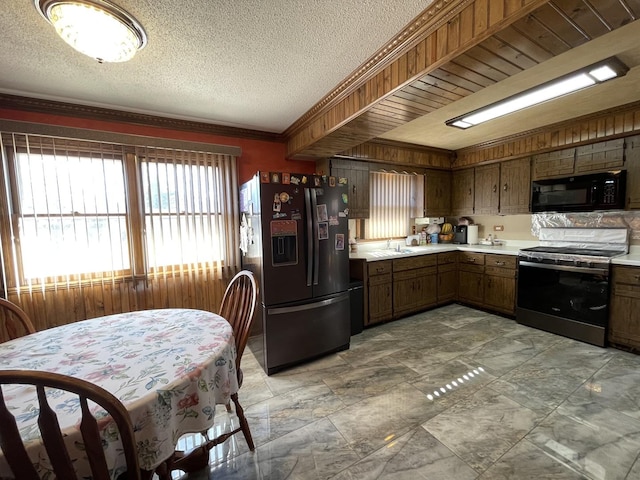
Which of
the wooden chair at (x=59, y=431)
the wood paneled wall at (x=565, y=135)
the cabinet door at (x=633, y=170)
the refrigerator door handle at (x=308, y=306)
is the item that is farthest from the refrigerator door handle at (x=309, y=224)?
the cabinet door at (x=633, y=170)

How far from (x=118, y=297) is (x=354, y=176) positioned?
2953 mm

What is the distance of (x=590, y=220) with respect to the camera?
329cm

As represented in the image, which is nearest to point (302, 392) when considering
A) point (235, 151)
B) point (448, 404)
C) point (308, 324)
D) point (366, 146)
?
point (308, 324)

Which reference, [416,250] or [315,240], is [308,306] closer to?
[315,240]

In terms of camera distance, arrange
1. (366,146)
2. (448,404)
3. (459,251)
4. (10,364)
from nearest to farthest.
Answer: (10,364) < (448,404) < (366,146) < (459,251)

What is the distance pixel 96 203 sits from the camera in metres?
2.50

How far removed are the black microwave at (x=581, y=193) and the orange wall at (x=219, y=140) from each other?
297 centimetres

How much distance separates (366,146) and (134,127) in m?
2.58

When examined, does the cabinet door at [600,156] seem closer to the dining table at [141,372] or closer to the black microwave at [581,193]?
the black microwave at [581,193]

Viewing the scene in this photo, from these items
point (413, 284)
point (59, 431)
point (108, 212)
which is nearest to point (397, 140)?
point (413, 284)

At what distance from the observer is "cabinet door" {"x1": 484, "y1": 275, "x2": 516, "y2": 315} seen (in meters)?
3.53

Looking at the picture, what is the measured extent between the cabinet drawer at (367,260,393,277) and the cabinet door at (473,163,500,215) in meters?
1.86

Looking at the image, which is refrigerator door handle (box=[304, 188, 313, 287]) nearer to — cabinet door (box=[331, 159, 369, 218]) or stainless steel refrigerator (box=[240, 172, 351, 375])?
stainless steel refrigerator (box=[240, 172, 351, 375])

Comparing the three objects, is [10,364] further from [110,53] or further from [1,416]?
[110,53]
